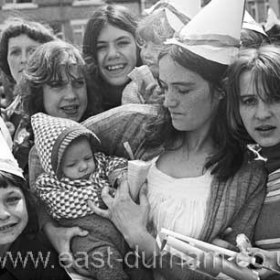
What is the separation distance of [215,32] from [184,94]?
0.20m

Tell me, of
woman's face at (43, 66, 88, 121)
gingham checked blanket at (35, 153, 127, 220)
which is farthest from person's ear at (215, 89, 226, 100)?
woman's face at (43, 66, 88, 121)

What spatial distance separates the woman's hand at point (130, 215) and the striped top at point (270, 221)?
0.31m

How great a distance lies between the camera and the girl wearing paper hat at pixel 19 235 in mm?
1734

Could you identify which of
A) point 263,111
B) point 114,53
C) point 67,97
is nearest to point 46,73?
point 67,97

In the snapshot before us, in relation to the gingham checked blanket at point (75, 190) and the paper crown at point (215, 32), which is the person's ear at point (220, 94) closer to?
the paper crown at point (215, 32)

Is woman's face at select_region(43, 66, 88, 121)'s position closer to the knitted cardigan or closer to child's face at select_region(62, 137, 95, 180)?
child's face at select_region(62, 137, 95, 180)

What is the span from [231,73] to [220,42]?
0.31 feet

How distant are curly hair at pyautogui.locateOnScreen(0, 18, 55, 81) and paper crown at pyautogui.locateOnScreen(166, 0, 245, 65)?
1278 millimetres

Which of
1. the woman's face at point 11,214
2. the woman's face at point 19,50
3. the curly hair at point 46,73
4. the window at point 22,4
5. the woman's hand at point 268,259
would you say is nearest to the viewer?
the woman's hand at point 268,259

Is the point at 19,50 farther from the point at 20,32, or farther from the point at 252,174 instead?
the point at 252,174

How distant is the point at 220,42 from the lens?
161 cm

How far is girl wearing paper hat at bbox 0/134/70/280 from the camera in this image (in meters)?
1.73

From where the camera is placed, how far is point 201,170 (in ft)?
5.54

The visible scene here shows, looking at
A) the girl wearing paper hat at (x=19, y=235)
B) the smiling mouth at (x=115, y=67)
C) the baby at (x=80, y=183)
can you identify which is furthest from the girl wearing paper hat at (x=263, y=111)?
the smiling mouth at (x=115, y=67)
